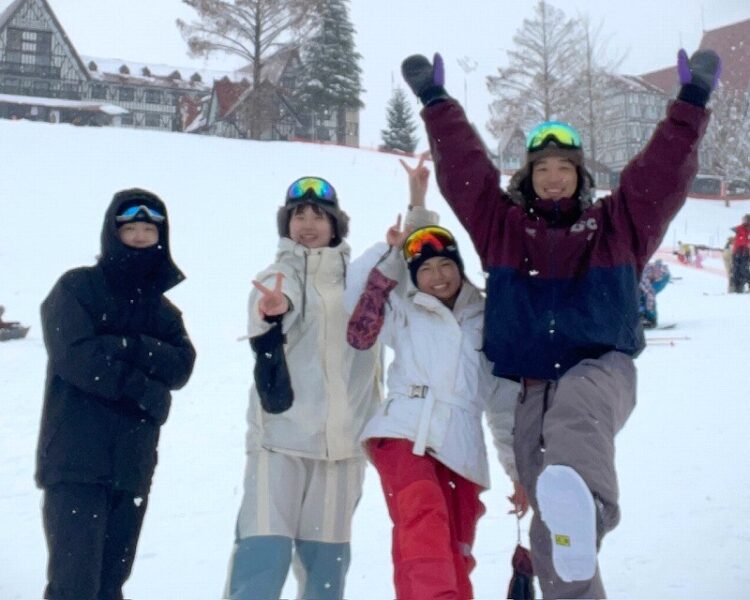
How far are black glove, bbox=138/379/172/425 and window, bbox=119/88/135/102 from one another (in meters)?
52.8

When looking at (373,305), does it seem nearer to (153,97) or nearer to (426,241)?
(426,241)

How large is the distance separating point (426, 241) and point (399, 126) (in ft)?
146

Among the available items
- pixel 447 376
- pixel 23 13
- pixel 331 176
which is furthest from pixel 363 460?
pixel 23 13

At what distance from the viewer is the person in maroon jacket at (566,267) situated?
8.48ft

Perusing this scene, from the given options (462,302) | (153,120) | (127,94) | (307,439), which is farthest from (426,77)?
(153,120)

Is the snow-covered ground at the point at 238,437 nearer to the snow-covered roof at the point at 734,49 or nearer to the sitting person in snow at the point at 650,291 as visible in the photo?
the sitting person in snow at the point at 650,291

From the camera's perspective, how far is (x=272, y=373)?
318 cm

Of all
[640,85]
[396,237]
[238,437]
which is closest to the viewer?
[396,237]

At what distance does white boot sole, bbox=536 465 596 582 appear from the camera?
2312 millimetres

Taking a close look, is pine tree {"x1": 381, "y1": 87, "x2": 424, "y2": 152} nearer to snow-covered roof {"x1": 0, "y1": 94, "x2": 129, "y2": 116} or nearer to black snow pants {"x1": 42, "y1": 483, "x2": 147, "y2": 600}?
snow-covered roof {"x1": 0, "y1": 94, "x2": 129, "y2": 116}

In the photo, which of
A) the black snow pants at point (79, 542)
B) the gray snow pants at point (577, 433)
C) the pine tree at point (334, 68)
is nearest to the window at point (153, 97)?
the pine tree at point (334, 68)

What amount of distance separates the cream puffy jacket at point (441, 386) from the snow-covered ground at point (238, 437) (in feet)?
3.07

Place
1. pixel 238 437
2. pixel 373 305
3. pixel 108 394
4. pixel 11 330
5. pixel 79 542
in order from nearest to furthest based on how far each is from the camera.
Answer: pixel 79 542, pixel 108 394, pixel 373 305, pixel 238 437, pixel 11 330

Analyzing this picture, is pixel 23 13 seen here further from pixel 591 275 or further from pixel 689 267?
pixel 591 275
